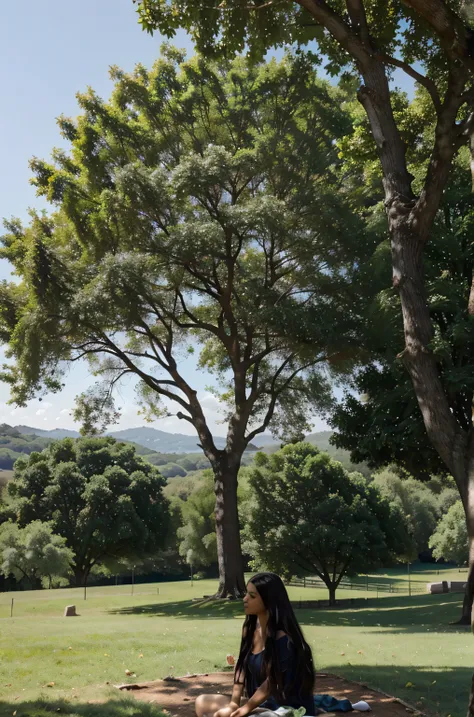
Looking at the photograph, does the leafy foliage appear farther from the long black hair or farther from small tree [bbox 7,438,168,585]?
small tree [bbox 7,438,168,585]

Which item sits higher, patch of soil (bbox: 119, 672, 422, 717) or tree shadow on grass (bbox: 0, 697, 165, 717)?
tree shadow on grass (bbox: 0, 697, 165, 717)

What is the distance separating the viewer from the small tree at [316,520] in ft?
103

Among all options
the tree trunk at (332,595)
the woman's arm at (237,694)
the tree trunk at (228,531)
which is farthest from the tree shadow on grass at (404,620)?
the woman's arm at (237,694)

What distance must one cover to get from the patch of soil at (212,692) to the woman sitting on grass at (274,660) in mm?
1408

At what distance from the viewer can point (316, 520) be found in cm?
3231

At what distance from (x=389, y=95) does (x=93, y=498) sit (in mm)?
44204

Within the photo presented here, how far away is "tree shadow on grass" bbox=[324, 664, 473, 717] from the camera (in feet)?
22.6

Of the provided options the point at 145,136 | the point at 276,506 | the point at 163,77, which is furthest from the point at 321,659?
the point at 276,506

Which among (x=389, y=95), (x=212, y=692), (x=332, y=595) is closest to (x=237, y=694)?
(x=212, y=692)

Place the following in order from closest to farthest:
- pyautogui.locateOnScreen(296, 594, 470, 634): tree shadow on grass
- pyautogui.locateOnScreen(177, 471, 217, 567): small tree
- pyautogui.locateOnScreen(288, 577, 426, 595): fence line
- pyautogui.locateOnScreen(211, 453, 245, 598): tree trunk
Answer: pyautogui.locateOnScreen(296, 594, 470, 634): tree shadow on grass, pyautogui.locateOnScreen(211, 453, 245, 598): tree trunk, pyautogui.locateOnScreen(288, 577, 426, 595): fence line, pyautogui.locateOnScreen(177, 471, 217, 567): small tree

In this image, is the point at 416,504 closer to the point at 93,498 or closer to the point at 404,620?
the point at 93,498

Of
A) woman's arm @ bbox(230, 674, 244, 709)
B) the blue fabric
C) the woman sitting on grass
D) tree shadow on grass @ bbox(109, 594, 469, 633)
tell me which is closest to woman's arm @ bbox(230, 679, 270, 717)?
the woman sitting on grass

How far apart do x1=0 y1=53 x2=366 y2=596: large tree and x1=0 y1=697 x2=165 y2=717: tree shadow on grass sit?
15.1 m

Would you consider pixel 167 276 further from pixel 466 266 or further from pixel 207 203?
pixel 466 266
